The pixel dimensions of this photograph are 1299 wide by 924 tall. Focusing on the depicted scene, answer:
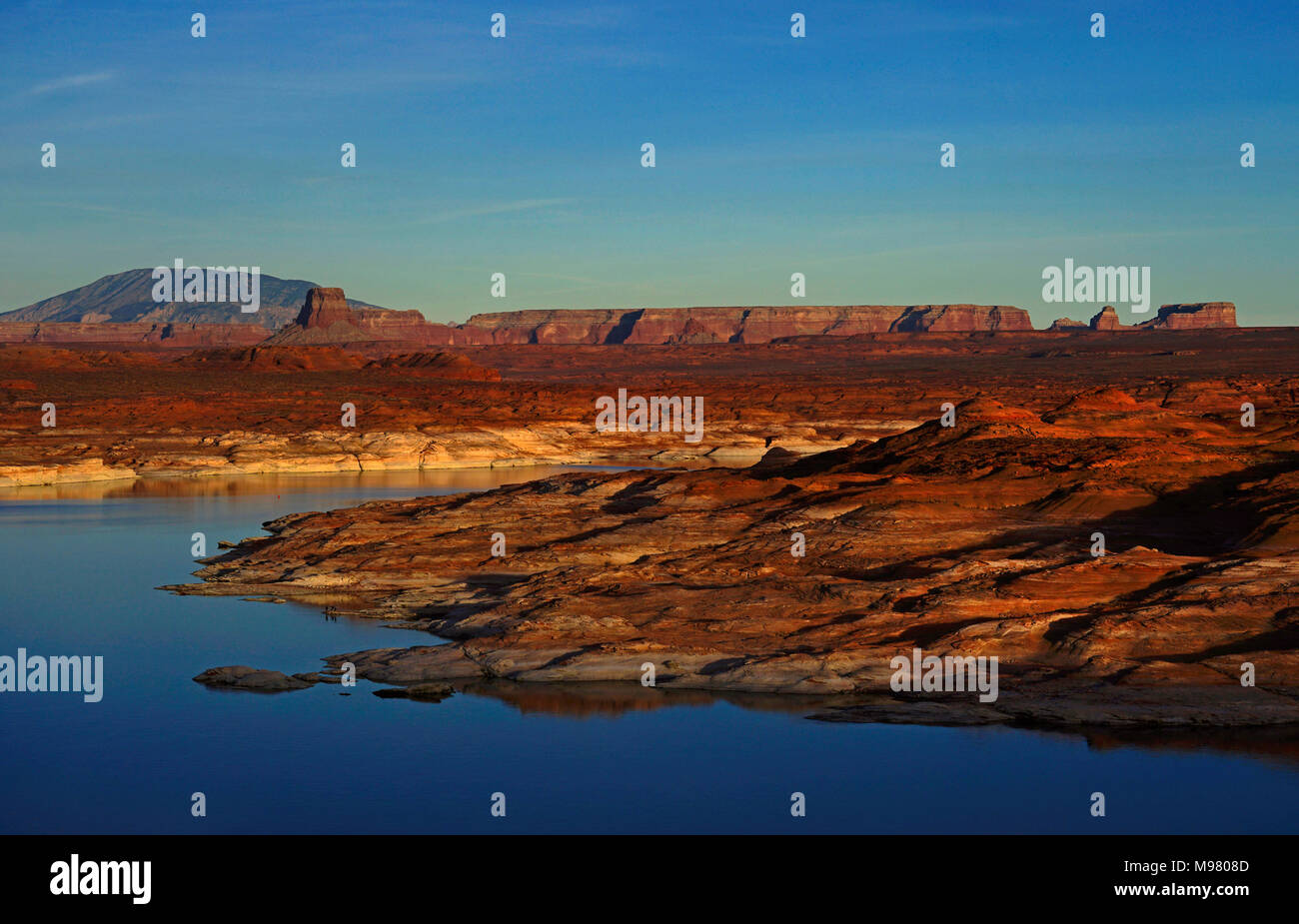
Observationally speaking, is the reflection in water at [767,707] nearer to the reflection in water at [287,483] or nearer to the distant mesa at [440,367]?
the reflection in water at [287,483]

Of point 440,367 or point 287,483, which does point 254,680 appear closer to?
point 287,483

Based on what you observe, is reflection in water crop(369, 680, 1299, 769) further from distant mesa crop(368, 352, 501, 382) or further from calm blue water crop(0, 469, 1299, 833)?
distant mesa crop(368, 352, 501, 382)

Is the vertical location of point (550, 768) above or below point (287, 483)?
below

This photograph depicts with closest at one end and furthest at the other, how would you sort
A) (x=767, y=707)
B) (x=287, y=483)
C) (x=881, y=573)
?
(x=767, y=707) < (x=881, y=573) < (x=287, y=483)

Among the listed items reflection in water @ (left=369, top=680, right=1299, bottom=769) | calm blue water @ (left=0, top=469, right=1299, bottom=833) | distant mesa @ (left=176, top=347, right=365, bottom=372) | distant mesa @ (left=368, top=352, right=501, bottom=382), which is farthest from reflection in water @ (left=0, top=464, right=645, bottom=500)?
distant mesa @ (left=368, top=352, right=501, bottom=382)

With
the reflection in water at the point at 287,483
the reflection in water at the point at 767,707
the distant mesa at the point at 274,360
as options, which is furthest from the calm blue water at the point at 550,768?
the distant mesa at the point at 274,360

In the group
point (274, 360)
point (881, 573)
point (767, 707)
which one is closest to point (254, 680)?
point (767, 707)

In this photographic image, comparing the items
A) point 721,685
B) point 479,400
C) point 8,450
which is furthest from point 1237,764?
point 479,400
